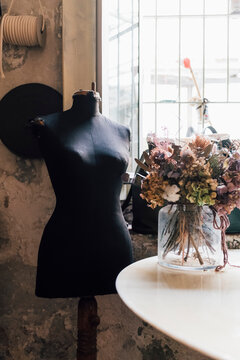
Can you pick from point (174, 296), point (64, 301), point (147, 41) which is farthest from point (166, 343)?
point (147, 41)

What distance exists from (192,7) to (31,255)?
2.10 m

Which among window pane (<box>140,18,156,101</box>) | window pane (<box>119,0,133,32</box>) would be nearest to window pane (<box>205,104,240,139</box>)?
window pane (<box>140,18,156,101</box>)

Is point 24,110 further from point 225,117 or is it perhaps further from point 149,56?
point 225,117

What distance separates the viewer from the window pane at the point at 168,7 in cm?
272

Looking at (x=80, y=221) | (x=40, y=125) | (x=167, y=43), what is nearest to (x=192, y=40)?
(x=167, y=43)

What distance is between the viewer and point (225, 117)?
8.93 feet

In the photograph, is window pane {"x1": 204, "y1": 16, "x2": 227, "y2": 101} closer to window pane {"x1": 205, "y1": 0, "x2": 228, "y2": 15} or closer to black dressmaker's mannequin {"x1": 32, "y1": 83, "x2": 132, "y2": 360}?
window pane {"x1": 205, "y1": 0, "x2": 228, "y2": 15}

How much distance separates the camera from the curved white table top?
711 millimetres

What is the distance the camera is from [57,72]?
1954 millimetres

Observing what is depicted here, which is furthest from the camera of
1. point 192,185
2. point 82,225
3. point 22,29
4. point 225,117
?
point 225,117

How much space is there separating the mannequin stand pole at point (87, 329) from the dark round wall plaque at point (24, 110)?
817 millimetres

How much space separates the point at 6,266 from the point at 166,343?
911mm

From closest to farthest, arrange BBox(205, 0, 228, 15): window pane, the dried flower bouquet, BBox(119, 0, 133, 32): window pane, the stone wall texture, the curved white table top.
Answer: the curved white table top
the dried flower bouquet
the stone wall texture
BBox(119, 0, 133, 32): window pane
BBox(205, 0, 228, 15): window pane

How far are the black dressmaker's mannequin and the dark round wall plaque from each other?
1.59ft
